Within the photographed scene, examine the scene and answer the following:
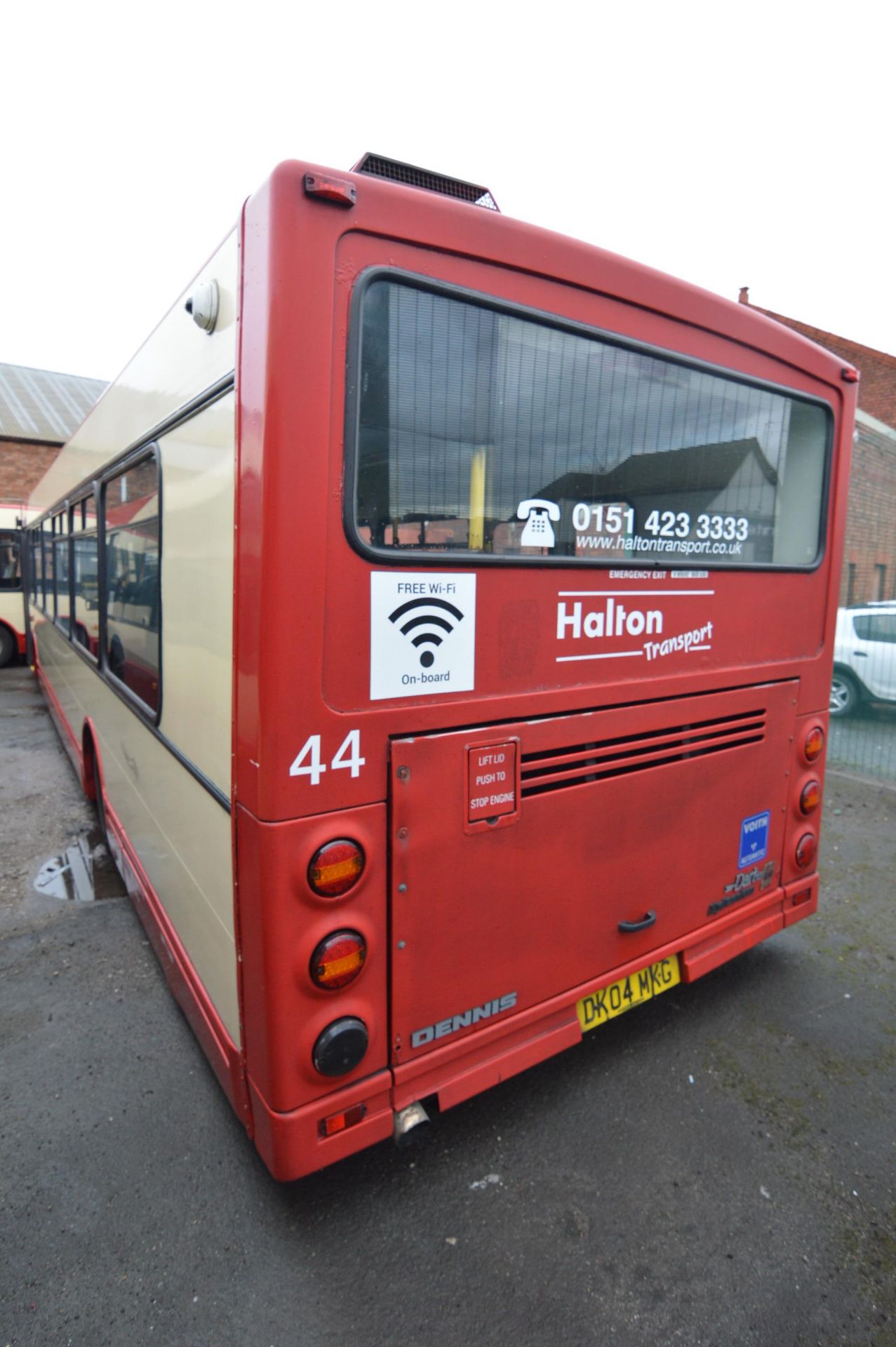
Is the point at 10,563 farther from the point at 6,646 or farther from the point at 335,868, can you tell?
the point at 335,868

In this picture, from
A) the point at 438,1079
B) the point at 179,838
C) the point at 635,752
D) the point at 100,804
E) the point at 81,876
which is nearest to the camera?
the point at 438,1079

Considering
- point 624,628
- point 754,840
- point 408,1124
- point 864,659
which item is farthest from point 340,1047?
point 864,659

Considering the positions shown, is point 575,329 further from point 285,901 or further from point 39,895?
point 39,895

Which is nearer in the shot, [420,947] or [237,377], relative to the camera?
[237,377]

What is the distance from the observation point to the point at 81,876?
15.3ft

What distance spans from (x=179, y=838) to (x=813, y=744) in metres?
2.72

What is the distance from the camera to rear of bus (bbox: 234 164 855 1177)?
5.62ft

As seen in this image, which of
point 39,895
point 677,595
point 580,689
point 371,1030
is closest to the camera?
point 371,1030

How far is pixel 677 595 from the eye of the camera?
2.54 m

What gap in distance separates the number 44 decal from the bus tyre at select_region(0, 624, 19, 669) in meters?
15.1

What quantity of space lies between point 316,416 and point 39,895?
3.99 meters

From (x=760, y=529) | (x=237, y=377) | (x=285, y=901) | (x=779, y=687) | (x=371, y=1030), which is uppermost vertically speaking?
(x=237, y=377)

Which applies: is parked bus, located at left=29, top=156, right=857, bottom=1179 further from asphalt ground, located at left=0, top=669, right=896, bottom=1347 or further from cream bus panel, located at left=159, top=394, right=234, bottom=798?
asphalt ground, located at left=0, top=669, right=896, bottom=1347

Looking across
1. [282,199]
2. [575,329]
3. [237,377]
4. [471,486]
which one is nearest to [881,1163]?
[471,486]
